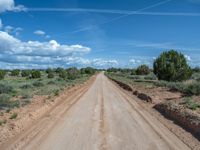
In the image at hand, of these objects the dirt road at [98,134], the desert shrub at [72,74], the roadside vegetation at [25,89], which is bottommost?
the dirt road at [98,134]

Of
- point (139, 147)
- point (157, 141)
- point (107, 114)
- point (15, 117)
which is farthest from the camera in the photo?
point (107, 114)

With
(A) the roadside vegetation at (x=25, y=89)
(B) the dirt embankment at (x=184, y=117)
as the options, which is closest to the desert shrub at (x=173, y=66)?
(A) the roadside vegetation at (x=25, y=89)

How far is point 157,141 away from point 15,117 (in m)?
7.97

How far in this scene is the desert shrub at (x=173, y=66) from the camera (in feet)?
159

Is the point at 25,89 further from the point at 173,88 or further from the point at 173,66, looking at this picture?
the point at 173,66

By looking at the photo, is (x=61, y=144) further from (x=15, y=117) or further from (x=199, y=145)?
(x=15, y=117)

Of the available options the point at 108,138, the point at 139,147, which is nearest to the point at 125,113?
the point at 108,138

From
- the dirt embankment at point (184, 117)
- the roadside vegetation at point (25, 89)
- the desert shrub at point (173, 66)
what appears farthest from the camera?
the desert shrub at point (173, 66)

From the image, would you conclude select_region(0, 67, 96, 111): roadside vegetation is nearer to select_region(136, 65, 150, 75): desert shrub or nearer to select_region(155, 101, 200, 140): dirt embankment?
select_region(155, 101, 200, 140): dirt embankment

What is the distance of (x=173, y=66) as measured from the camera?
158 ft

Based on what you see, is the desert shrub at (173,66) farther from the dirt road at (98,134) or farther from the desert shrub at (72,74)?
the dirt road at (98,134)

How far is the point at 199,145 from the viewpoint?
9.66 meters

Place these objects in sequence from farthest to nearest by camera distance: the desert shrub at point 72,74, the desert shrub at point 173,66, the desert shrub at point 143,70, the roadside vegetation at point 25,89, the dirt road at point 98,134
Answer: the desert shrub at point 143,70, the desert shrub at point 72,74, the desert shrub at point 173,66, the roadside vegetation at point 25,89, the dirt road at point 98,134

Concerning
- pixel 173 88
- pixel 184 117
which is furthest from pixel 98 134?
pixel 173 88
